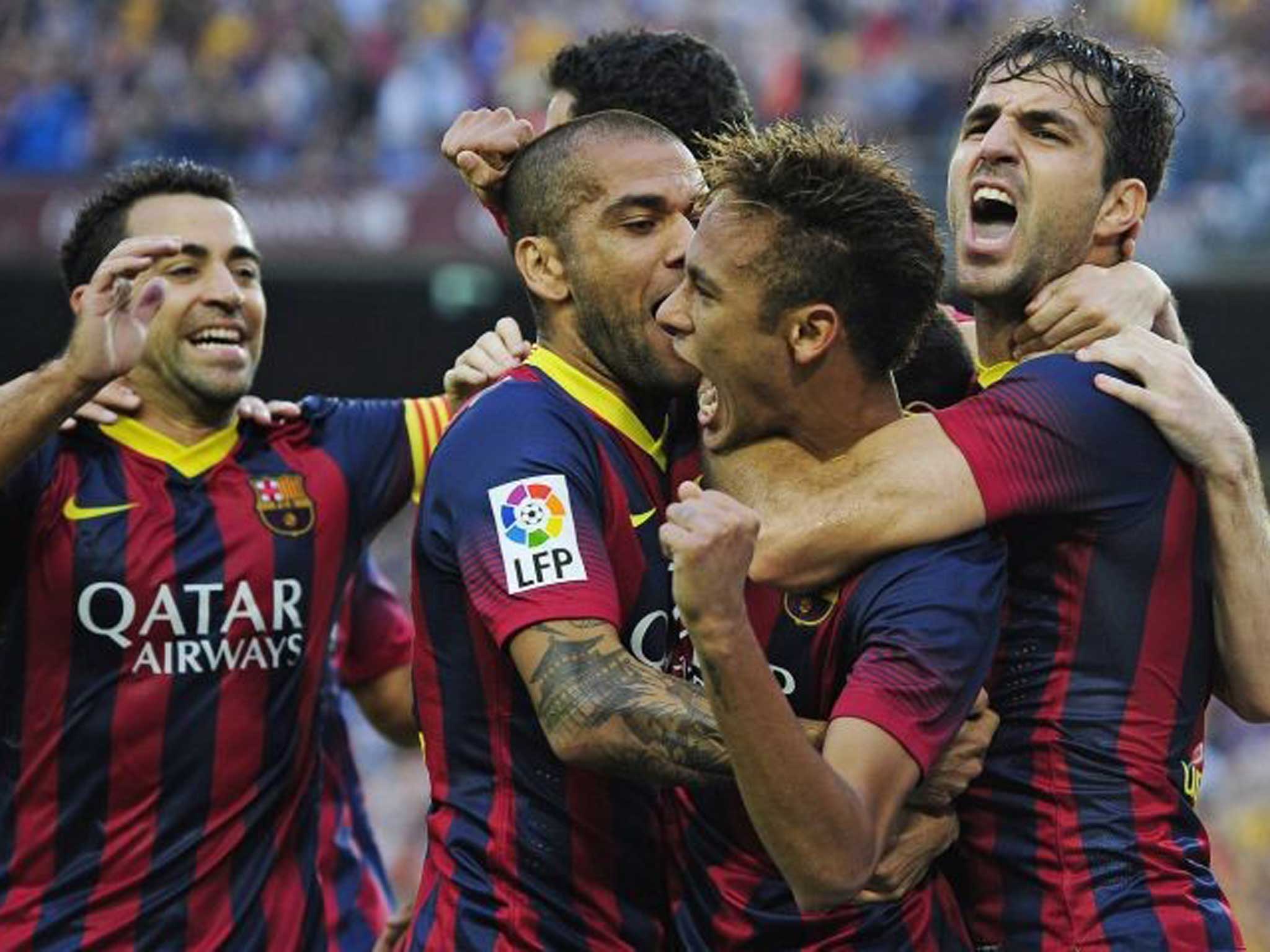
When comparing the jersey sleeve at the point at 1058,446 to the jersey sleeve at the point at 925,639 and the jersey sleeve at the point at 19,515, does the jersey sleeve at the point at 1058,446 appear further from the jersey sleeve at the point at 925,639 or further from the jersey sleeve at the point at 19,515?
the jersey sleeve at the point at 19,515

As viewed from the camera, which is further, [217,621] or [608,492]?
[217,621]

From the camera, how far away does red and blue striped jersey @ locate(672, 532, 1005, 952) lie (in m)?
3.39

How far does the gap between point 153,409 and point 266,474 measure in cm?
32

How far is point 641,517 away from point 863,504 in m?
0.51

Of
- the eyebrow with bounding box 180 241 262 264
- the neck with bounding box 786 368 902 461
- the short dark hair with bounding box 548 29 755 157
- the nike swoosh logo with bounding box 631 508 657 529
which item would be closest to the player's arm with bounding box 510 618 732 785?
the nike swoosh logo with bounding box 631 508 657 529

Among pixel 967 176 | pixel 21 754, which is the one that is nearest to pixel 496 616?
pixel 967 176

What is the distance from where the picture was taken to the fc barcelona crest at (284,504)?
5.01m

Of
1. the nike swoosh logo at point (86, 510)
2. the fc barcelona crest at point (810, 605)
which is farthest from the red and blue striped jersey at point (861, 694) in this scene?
the nike swoosh logo at point (86, 510)

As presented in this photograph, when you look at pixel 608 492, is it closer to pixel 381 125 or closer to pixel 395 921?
pixel 395 921

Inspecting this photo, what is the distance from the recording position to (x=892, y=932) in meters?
3.68

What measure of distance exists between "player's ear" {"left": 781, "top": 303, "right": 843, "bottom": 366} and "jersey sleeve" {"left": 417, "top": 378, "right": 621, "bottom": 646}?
1.52ft

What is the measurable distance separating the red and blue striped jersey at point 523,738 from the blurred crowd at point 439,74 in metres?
9.96

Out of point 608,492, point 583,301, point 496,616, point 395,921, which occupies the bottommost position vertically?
point 395,921

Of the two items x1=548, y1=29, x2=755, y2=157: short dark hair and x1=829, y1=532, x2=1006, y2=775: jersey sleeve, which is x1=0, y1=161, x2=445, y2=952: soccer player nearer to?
x1=548, y1=29, x2=755, y2=157: short dark hair
